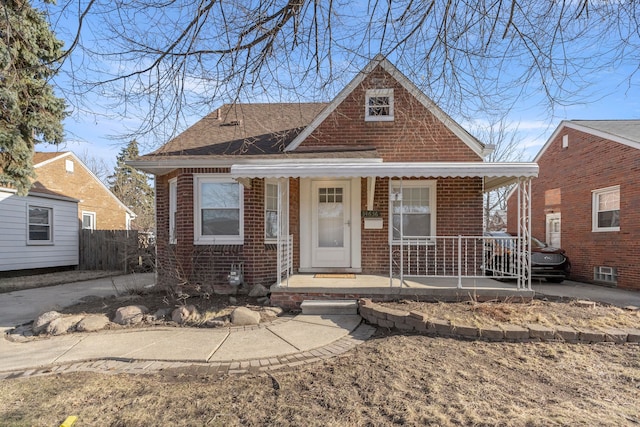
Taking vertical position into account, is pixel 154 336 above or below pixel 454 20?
below

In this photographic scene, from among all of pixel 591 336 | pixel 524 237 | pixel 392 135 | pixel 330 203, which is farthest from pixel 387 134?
pixel 591 336

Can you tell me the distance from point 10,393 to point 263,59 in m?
4.50

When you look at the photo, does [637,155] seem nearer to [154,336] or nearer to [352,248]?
[352,248]

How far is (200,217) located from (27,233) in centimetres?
904

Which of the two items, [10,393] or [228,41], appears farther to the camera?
[228,41]


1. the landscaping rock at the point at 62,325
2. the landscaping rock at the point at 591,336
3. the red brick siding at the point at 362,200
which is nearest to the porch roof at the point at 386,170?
the red brick siding at the point at 362,200

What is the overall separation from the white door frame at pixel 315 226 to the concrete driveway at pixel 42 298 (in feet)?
13.6

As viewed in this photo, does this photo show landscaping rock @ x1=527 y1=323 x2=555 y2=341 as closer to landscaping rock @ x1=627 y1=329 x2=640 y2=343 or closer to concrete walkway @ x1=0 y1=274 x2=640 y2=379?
landscaping rock @ x1=627 y1=329 x2=640 y2=343

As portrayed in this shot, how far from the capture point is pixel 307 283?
6668mm

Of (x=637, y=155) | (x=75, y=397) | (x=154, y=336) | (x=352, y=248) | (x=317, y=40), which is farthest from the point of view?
(x=637, y=155)

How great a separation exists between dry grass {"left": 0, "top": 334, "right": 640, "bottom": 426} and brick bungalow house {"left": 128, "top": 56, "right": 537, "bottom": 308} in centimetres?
348

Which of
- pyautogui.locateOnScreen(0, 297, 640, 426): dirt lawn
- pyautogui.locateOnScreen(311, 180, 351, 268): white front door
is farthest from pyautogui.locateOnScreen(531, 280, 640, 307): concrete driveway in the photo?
pyautogui.locateOnScreen(311, 180, 351, 268): white front door

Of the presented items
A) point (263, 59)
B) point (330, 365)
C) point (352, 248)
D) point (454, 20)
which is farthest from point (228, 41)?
point (352, 248)

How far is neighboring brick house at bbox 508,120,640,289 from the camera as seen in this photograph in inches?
384
